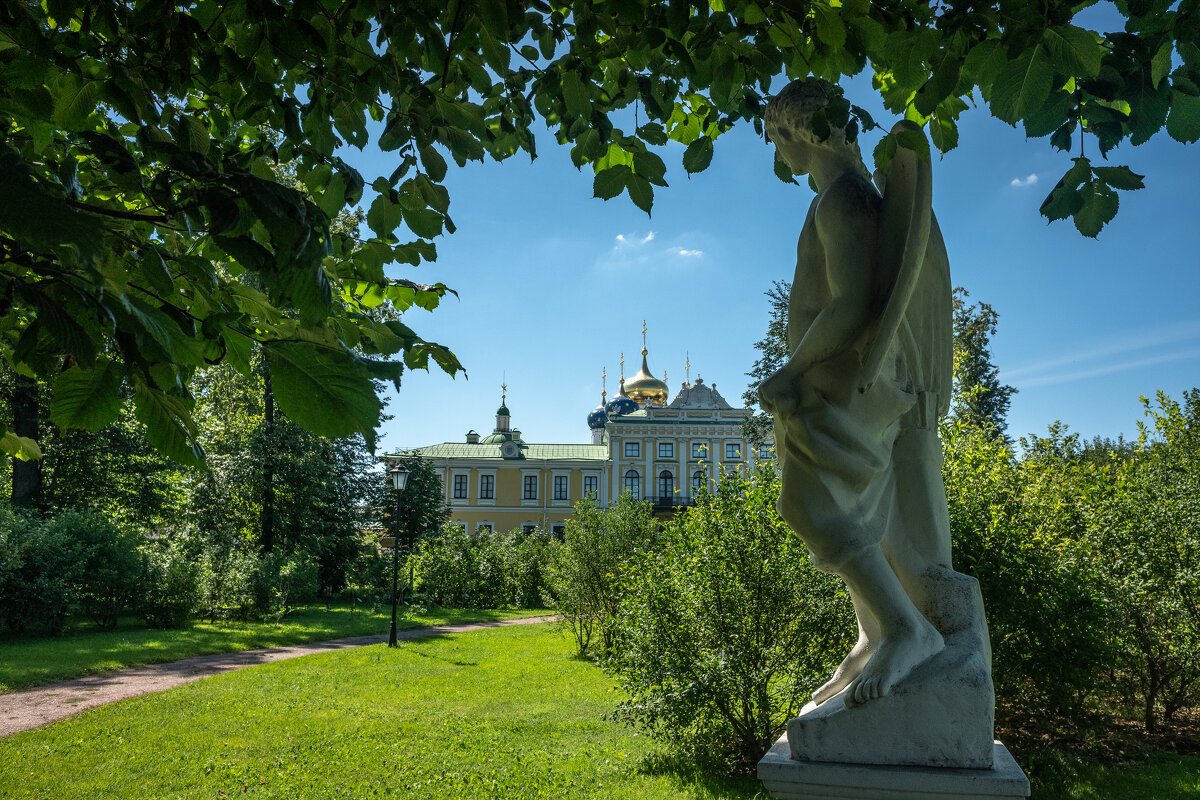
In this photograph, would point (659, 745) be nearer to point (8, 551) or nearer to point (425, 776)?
point (425, 776)

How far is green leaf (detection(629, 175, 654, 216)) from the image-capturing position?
261 cm

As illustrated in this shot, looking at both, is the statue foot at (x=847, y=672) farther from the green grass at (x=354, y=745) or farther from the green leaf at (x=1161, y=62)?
the green grass at (x=354, y=745)

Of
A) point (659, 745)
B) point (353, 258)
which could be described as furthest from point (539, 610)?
point (353, 258)

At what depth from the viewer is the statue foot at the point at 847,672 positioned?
8.57 ft

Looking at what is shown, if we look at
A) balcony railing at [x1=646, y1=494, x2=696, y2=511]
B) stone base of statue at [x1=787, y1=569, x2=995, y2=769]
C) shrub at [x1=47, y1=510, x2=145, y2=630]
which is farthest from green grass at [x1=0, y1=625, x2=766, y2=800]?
balcony railing at [x1=646, y1=494, x2=696, y2=511]

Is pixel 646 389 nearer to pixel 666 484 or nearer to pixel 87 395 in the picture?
pixel 666 484

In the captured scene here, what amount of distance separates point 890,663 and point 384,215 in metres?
2.52

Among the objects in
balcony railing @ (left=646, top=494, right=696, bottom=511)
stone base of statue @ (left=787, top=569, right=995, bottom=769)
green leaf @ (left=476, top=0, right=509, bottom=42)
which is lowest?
stone base of statue @ (left=787, top=569, right=995, bottom=769)

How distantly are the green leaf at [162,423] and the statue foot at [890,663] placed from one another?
2.08m

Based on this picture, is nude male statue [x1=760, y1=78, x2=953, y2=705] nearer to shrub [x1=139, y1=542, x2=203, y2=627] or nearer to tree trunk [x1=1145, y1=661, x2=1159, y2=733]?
tree trunk [x1=1145, y1=661, x2=1159, y2=733]

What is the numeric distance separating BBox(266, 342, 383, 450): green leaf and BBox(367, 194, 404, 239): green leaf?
5.31 ft

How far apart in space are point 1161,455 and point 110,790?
12408 millimetres

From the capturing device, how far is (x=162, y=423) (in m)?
1.80

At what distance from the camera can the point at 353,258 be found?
3240 mm
